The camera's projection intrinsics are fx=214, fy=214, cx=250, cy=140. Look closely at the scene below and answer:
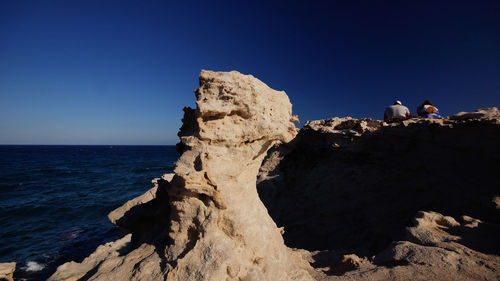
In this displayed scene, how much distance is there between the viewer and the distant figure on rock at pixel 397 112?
6145 millimetres

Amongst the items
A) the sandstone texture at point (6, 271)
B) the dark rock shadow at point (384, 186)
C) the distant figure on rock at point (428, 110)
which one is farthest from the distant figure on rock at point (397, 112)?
the sandstone texture at point (6, 271)

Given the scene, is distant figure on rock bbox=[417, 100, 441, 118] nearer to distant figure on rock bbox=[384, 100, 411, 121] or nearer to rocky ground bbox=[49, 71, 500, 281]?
distant figure on rock bbox=[384, 100, 411, 121]

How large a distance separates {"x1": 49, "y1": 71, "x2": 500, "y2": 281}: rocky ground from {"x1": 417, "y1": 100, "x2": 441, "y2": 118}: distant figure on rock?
23.3 inches

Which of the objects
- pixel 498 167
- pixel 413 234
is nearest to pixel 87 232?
pixel 413 234

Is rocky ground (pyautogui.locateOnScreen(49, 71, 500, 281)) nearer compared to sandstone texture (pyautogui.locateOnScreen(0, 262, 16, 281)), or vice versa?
rocky ground (pyautogui.locateOnScreen(49, 71, 500, 281))

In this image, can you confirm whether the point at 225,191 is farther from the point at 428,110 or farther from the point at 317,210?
the point at 428,110

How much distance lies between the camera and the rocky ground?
2547 millimetres

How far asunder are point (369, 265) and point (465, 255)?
1.18 metres

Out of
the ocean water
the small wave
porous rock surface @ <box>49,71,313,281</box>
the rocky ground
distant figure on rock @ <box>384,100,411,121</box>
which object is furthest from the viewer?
the ocean water

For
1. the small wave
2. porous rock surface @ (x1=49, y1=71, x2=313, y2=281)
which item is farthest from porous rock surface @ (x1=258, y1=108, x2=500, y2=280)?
the small wave

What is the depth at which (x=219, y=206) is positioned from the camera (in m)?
2.66

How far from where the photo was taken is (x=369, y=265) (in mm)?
3111

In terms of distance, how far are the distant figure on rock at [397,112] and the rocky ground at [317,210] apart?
0.51 metres

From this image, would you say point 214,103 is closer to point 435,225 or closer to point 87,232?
point 435,225
